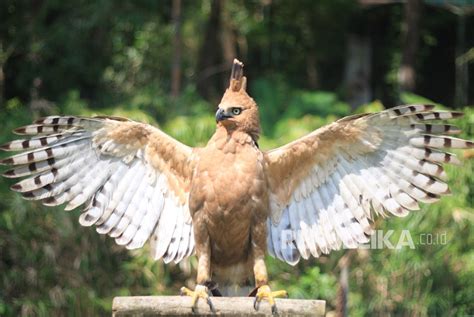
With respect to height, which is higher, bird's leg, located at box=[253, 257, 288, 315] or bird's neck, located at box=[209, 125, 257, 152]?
bird's neck, located at box=[209, 125, 257, 152]

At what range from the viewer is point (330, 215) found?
5.29m

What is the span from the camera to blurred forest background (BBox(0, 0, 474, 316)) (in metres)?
7.54

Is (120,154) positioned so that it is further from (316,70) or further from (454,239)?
(316,70)

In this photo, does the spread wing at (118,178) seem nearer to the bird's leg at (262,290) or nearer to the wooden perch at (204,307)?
the bird's leg at (262,290)

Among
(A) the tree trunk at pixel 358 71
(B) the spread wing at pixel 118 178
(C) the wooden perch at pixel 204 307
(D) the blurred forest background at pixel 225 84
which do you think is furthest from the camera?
(A) the tree trunk at pixel 358 71

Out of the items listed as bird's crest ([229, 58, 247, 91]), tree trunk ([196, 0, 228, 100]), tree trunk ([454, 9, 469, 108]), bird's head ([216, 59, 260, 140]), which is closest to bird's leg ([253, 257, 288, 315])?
bird's head ([216, 59, 260, 140])

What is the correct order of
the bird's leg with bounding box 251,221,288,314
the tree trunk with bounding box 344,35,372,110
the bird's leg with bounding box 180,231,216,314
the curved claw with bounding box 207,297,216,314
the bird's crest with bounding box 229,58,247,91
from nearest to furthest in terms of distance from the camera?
1. the curved claw with bounding box 207,297,216,314
2. the bird's leg with bounding box 180,231,216,314
3. the bird's leg with bounding box 251,221,288,314
4. the bird's crest with bounding box 229,58,247,91
5. the tree trunk with bounding box 344,35,372,110

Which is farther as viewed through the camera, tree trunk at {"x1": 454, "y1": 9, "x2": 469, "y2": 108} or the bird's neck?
tree trunk at {"x1": 454, "y1": 9, "x2": 469, "y2": 108}

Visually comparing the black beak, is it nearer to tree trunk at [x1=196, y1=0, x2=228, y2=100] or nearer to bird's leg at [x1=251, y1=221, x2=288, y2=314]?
bird's leg at [x1=251, y1=221, x2=288, y2=314]

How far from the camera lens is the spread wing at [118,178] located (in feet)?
17.4

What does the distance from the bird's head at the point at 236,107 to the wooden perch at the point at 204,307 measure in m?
1.08

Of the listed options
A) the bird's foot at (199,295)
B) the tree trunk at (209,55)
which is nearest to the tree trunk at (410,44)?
the tree trunk at (209,55)

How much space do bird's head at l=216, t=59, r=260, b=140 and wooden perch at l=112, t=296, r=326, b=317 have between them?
1.08m

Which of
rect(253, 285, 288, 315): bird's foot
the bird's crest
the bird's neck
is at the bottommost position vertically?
rect(253, 285, 288, 315): bird's foot
